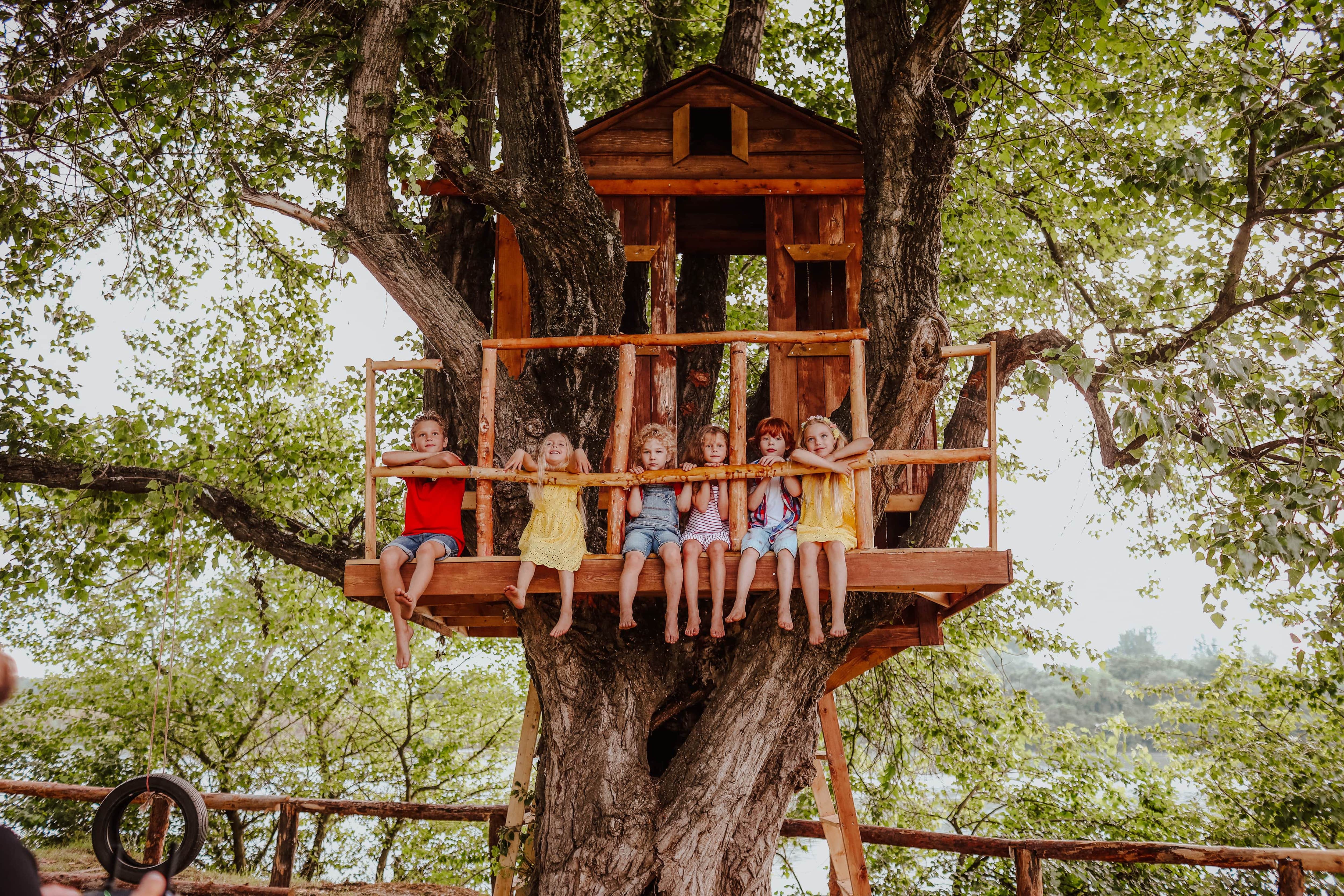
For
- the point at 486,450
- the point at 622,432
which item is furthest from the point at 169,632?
the point at 622,432

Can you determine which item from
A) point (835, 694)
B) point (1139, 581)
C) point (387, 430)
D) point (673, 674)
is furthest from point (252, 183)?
point (1139, 581)

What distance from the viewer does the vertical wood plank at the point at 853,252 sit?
25.0 feet

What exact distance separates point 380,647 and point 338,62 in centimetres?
1011

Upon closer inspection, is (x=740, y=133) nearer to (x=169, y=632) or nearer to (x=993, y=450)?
(x=993, y=450)

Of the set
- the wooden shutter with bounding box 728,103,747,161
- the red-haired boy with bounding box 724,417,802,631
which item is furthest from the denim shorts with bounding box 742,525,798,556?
the wooden shutter with bounding box 728,103,747,161

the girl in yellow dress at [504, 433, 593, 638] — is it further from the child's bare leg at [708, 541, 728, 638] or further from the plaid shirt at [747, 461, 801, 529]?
the plaid shirt at [747, 461, 801, 529]

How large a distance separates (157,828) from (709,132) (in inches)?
299

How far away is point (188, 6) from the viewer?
20.2ft

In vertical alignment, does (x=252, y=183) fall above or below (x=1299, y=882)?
above

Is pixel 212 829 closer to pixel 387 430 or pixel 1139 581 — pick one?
pixel 387 430

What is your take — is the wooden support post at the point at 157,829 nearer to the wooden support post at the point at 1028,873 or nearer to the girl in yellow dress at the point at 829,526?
the girl in yellow dress at the point at 829,526

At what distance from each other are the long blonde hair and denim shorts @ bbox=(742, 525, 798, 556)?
0.90 metres

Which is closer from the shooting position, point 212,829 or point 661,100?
point 661,100

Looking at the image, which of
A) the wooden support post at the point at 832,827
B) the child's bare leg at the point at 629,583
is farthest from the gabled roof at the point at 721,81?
the wooden support post at the point at 832,827
